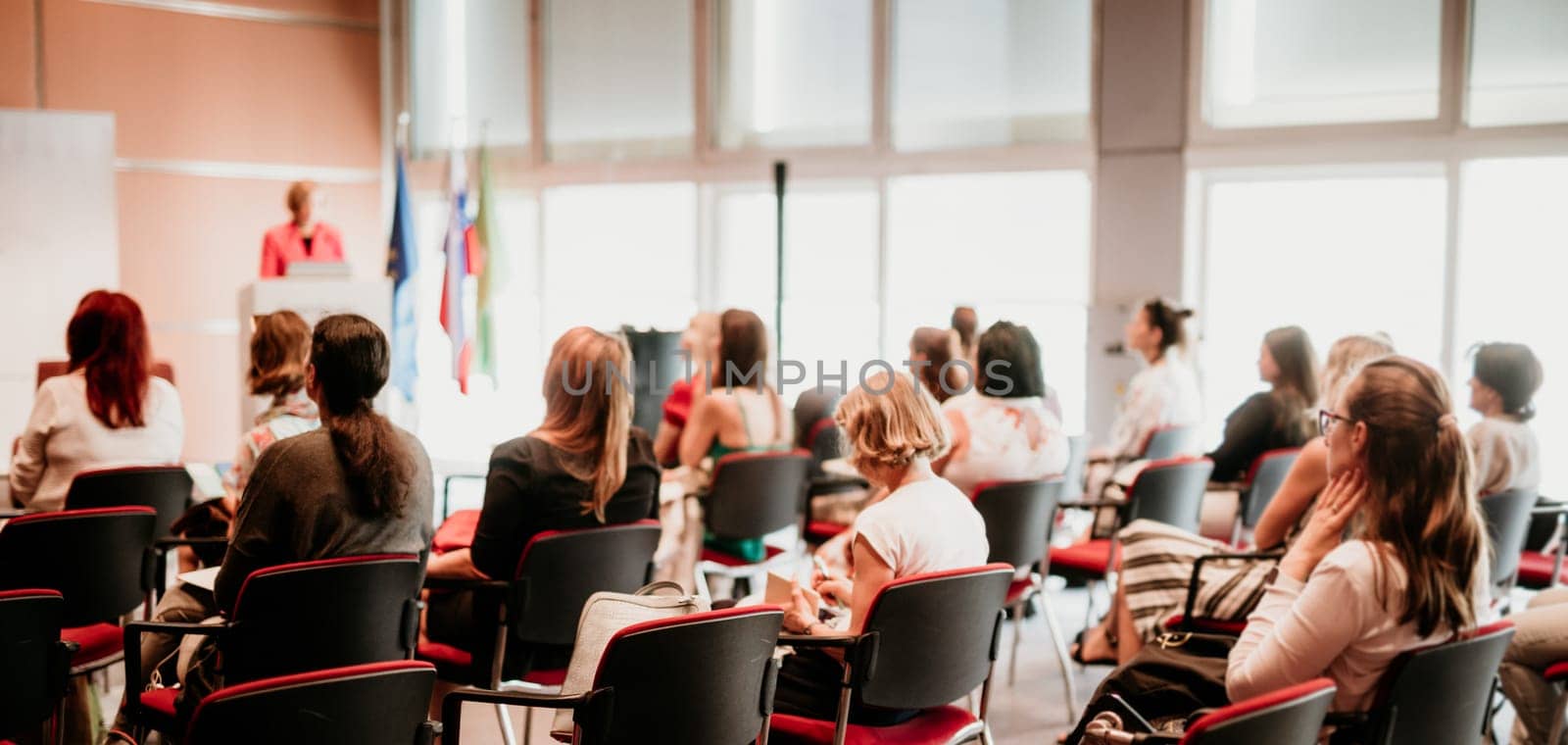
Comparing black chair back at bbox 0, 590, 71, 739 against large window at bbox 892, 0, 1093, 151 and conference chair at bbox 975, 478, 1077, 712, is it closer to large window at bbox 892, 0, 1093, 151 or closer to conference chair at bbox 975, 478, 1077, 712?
conference chair at bbox 975, 478, 1077, 712

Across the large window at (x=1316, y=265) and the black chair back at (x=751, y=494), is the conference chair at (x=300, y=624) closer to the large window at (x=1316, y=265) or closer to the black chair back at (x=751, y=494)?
the black chair back at (x=751, y=494)

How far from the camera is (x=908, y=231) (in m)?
8.75

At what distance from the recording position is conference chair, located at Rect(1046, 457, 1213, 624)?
186 inches

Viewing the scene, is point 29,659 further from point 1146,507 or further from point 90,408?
point 1146,507

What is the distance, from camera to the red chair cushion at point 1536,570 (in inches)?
186

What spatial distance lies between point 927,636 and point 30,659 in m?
1.92

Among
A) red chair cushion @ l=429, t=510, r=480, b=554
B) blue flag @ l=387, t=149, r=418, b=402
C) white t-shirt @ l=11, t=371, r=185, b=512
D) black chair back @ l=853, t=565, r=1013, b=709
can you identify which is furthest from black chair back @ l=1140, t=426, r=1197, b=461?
blue flag @ l=387, t=149, r=418, b=402

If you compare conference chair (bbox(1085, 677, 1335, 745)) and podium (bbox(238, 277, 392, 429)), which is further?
podium (bbox(238, 277, 392, 429))

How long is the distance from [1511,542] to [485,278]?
6997 millimetres

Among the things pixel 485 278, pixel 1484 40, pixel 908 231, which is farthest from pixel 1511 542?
pixel 485 278

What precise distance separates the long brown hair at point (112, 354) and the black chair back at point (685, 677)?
9.31 ft

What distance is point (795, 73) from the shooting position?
909 cm

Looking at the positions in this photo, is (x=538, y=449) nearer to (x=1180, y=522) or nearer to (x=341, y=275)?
(x=1180, y=522)

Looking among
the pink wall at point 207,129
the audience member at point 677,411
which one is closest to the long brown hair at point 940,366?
the audience member at point 677,411
